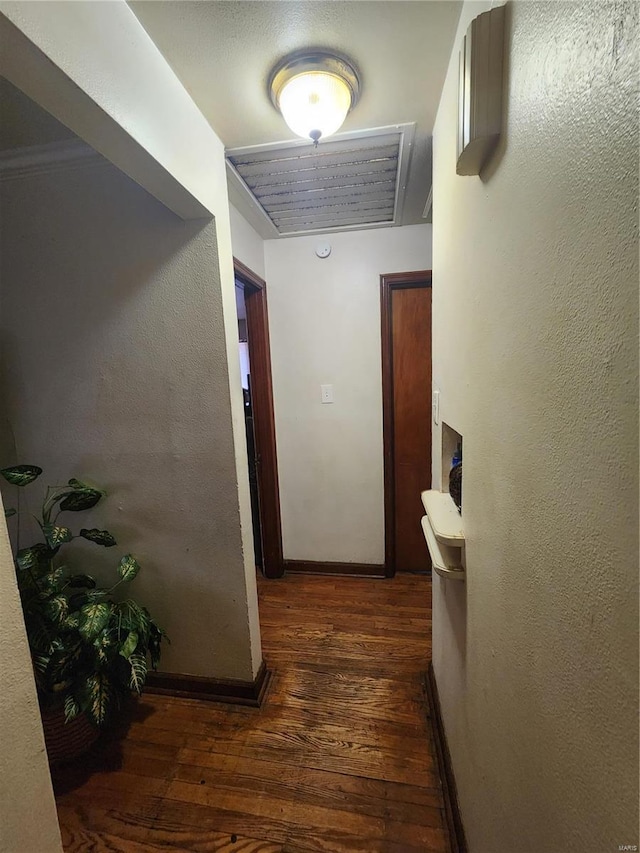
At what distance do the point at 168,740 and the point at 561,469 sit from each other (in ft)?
5.90

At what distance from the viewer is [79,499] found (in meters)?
1.32

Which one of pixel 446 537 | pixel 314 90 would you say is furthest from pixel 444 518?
pixel 314 90

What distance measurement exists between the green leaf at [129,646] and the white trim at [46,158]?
1.79 metres

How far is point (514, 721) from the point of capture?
592 mm

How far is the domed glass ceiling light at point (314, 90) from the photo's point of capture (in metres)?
0.96

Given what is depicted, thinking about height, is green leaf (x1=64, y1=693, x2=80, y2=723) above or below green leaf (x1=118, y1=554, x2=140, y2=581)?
below

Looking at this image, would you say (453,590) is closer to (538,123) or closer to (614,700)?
(614,700)

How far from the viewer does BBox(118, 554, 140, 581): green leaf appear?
1.34 metres

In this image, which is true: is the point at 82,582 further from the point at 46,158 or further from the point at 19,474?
the point at 46,158

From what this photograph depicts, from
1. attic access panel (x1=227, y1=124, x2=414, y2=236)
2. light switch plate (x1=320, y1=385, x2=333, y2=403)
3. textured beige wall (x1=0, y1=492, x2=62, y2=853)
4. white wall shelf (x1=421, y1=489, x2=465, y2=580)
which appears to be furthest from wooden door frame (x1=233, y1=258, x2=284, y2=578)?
textured beige wall (x1=0, y1=492, x2=62, y2=853)

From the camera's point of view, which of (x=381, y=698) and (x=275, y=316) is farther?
(x=275, y=316)

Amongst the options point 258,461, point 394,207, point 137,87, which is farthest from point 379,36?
point 258,461

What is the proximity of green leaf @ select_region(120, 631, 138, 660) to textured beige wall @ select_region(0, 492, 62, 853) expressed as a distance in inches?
24.9

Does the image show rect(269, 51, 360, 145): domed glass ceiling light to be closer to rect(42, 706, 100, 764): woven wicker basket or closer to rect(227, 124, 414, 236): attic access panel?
rect(227, 124, 414, 236): attic access panel
